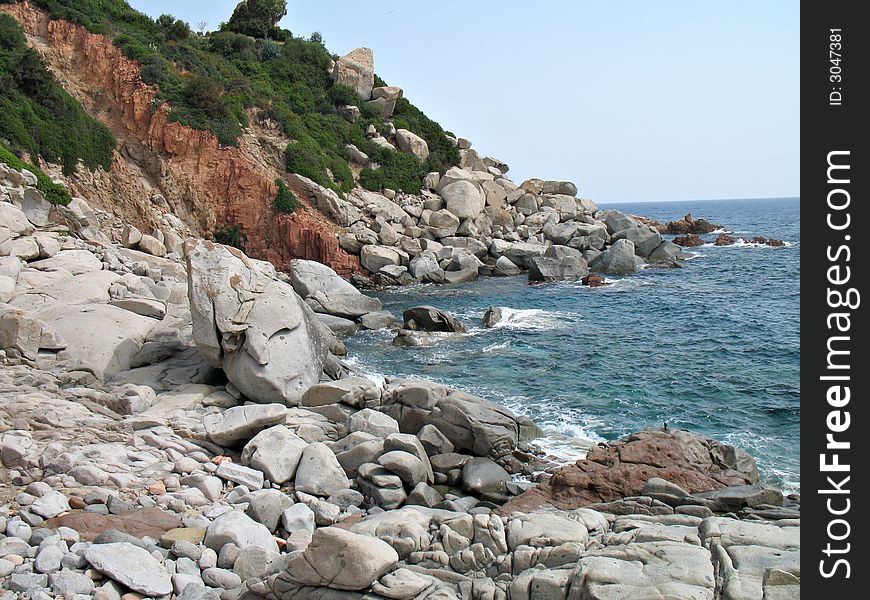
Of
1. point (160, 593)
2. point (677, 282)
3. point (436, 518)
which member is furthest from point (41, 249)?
point (677, 282)

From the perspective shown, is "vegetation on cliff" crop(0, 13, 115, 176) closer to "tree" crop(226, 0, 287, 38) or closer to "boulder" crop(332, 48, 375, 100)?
"boulder" crop(332, 48, 375, 100)

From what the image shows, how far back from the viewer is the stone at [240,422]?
489 inches

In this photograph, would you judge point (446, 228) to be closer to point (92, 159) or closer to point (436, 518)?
point (92, 159)

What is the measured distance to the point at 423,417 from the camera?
13.9 metres

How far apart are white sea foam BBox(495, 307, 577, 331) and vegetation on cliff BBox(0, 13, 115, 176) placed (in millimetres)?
22146

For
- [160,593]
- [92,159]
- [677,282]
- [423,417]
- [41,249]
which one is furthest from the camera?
[677,282]

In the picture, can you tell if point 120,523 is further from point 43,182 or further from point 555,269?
point 555,269

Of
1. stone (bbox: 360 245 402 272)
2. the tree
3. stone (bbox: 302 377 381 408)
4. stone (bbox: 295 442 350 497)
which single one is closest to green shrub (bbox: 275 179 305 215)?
stone (bbox: 360 245 402 272)

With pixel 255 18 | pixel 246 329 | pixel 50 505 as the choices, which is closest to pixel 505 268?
pixel 246 329

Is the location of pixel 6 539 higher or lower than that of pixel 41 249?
lower

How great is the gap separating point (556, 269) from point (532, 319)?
10555mm

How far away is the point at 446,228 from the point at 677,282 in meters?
14.2

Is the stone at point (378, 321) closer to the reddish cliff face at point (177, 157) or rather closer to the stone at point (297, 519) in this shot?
the reddish cliff face at point (177, 157)

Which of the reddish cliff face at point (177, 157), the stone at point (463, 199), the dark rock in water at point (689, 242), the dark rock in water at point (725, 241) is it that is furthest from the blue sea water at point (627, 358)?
the dark rock in water at point (725, 241)
